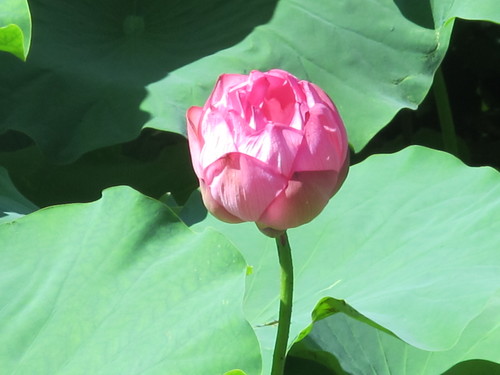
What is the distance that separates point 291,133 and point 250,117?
0.14 ft

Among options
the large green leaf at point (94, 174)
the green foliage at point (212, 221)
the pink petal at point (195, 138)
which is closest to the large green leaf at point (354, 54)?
the green foliage at point (212, 221)

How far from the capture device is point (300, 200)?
85 centimetres

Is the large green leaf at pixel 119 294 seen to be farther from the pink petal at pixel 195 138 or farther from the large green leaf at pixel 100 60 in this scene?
the large green leaf at pixel 100 60

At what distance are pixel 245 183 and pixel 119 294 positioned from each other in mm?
236

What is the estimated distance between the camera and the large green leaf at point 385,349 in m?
1.19

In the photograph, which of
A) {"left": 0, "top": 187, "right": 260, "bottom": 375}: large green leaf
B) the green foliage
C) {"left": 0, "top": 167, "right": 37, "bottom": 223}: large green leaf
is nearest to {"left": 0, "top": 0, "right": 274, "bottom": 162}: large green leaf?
the green foliage

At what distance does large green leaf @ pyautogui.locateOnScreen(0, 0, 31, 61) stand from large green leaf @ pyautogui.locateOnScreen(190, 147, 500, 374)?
348 millimetres

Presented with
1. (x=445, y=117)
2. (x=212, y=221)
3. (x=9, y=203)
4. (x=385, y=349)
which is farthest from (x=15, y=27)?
(x=445, y=117)

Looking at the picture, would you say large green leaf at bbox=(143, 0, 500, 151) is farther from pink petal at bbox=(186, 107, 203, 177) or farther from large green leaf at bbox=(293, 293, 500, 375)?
pink petal at bbox=(186, 107, 203, 177)

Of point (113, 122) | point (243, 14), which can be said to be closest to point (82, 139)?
point (113, 122)

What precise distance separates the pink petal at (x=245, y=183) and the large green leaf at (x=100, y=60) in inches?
26.7

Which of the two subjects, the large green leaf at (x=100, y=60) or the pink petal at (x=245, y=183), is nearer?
the pink petal at (x=245, y=183)

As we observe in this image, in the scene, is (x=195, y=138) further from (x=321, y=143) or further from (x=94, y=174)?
(x=94, y=174)

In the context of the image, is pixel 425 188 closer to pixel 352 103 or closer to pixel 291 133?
pixel 352 103
